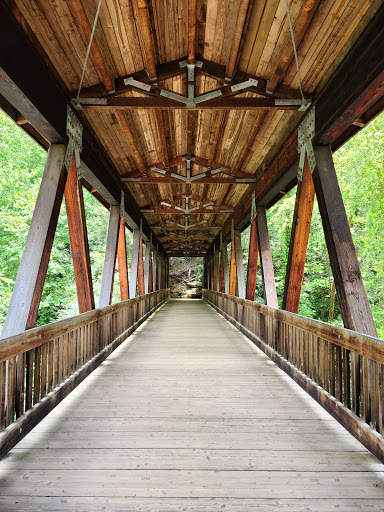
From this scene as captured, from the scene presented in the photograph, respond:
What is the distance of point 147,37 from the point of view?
9.86 ft

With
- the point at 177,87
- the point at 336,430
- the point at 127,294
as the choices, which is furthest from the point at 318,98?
the point at 127,294

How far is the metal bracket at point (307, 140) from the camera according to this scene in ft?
11.7

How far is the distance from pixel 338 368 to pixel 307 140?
2317 mm

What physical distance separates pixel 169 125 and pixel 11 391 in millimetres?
4253

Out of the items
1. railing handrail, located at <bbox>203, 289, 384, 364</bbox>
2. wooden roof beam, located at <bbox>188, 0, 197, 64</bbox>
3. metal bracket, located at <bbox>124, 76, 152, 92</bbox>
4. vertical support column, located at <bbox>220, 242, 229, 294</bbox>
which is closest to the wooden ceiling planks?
wooden roof beam, located at <bbox>188, 0, 197, 64</bbox>

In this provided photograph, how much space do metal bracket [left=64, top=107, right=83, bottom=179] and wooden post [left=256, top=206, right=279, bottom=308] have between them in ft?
11.3

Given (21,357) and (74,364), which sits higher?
(21,357)

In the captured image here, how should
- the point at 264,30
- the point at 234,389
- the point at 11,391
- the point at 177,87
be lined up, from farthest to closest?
the point at 177,87, the point at 234,389, the point at 264,30, the point at 11,391

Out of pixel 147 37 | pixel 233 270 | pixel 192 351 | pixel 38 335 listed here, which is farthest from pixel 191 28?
pixel 233 270

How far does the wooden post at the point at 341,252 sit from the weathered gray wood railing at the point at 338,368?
0.27 meters

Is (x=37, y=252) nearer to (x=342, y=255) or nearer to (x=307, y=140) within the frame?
(x=342, y=255)

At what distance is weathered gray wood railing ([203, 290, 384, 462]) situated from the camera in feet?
7.04

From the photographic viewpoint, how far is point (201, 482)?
1.81m

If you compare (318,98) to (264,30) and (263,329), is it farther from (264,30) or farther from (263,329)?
(263,329)
